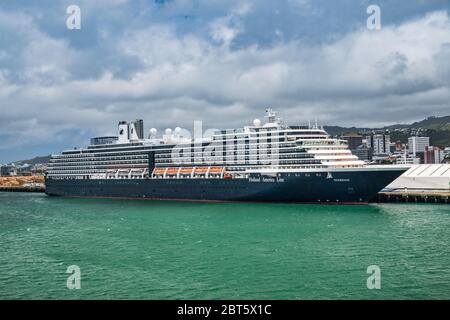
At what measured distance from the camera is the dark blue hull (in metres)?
46.7

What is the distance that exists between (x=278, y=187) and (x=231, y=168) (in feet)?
A: 29.0

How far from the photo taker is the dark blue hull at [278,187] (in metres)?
46.7

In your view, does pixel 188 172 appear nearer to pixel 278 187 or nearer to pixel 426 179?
pixel 278 187

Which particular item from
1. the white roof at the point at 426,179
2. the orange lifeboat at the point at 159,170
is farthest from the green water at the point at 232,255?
the orange lifeboat at the point at 159,170

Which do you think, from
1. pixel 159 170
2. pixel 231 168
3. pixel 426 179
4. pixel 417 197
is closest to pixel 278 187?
pixel 231 168

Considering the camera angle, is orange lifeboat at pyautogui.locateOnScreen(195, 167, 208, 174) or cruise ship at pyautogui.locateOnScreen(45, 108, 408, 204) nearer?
cruise ship at pyautogui.locateOnScreen(45, 108, 408, 204)

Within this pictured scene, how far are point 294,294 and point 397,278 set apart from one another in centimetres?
521

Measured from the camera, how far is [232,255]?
2578cm

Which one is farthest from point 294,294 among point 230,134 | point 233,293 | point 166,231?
point 230,134

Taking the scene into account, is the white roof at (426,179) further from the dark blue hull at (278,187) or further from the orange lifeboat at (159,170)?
the orange lifeboat at (159,170)

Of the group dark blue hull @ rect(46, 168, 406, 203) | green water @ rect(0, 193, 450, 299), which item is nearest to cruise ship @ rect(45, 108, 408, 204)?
dark blue hull @ rect(46, 168, 406, 203)

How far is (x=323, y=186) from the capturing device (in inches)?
1889

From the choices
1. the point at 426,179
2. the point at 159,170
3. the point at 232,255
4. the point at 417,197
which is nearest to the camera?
the point at 232,255

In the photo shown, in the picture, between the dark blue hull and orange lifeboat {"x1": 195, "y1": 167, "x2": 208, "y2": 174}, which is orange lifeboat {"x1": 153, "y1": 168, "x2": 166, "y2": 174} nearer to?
the dark blue hull
